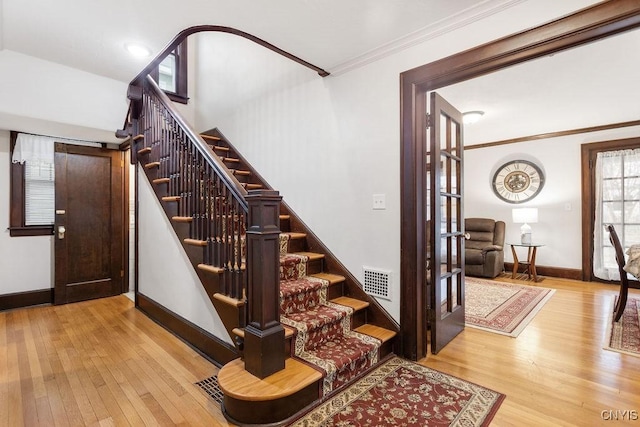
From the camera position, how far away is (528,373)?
2.15m

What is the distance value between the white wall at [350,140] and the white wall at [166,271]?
1143 mm

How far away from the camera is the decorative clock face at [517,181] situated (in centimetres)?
553

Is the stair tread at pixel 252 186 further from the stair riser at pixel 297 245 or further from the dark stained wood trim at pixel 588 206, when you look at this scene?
the dark stained wood trim at pixel 588 206

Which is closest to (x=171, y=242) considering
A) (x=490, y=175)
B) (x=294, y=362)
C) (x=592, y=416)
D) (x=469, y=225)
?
(x=294, y=362)

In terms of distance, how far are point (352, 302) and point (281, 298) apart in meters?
0.64

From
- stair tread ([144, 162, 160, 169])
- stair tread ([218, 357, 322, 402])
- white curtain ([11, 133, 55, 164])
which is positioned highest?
white curtain ([11, 133, 55, 164])

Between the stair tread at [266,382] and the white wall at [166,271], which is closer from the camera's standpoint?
the stair tread at [266,382]

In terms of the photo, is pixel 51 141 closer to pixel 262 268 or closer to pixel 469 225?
pixel 262 268

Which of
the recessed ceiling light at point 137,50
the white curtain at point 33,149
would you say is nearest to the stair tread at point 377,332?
the recessed ceiling light at point 137,50

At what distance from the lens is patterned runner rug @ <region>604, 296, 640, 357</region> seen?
2.51m

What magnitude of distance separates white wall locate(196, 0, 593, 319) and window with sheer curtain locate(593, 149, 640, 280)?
14.8 ft

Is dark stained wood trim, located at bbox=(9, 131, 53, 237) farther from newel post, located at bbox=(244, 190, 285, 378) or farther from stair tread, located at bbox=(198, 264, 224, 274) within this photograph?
newel post, located at bbox=(244, 190, 285, 378)

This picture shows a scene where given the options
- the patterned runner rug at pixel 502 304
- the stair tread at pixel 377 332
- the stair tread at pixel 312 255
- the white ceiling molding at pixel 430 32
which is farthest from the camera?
the patterned runner rug at pixel 502 304

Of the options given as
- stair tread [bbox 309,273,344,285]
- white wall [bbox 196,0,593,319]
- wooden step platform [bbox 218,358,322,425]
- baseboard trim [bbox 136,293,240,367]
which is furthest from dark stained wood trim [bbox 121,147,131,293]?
wooden step platform [bbox 218,358,322,425]
